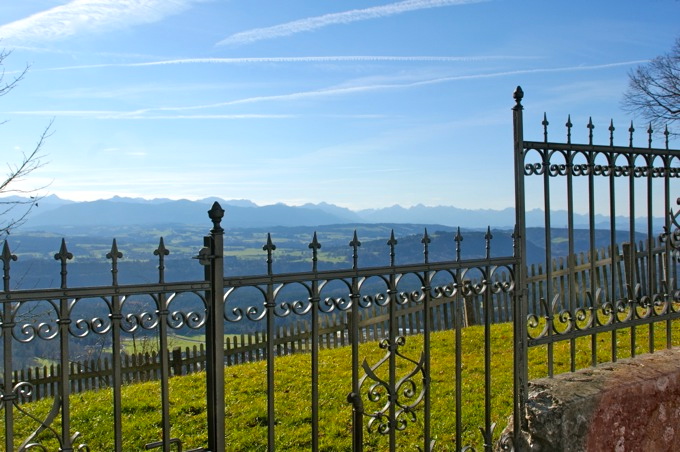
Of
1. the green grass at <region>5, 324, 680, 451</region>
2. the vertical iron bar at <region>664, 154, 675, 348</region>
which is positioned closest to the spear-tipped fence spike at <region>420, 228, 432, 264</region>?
the green grass at <region>5, 324, 680, 451</region>

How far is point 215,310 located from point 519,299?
224 centimetres

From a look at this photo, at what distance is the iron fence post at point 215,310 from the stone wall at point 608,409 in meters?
2.28

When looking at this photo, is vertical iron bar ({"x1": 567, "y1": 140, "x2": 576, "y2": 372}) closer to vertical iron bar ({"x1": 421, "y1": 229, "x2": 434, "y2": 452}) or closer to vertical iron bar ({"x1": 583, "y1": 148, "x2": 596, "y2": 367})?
vertical iron bar ({"x1": 583, "y1": 148, "x2": 596, "y2": 367})

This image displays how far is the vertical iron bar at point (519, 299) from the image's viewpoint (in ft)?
14.2

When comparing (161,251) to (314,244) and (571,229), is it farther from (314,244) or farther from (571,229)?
(571,229)

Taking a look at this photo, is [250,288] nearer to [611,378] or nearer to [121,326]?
[121,326]

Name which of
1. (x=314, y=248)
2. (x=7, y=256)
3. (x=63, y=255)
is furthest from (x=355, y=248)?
(x=7, y=256)

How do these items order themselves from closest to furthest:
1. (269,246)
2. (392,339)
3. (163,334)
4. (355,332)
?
(163,334), (269,246), (355,332), (392,339)

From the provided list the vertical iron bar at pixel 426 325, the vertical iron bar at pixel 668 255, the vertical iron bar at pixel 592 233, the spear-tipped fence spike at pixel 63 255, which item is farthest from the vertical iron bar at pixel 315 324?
the vertical iron bar at pixel 668 255

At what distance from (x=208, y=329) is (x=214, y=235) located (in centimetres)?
53

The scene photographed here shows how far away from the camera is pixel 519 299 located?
439 cm

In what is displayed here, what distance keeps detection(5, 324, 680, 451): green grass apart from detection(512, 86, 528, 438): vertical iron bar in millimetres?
1271

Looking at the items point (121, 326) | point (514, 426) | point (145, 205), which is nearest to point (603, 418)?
point (514, 426)

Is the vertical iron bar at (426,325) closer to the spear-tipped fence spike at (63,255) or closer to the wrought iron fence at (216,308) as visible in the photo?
the wrought iron fence at (216,308)
